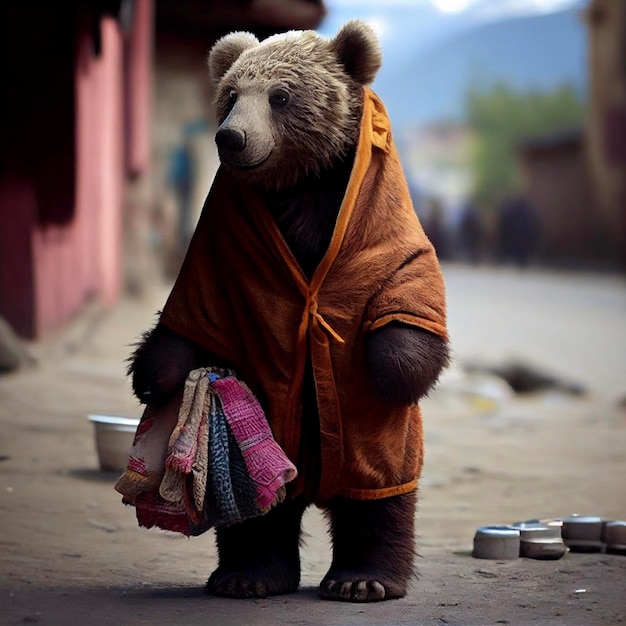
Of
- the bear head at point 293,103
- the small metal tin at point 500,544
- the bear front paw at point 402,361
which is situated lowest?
the small metal tin at point 500,544

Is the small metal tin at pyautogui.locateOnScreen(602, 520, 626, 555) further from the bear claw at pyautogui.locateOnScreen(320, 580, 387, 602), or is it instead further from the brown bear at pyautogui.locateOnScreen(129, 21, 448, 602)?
the bear claw at pyautogui.locateOnScreen(320, 580, 387, 602)

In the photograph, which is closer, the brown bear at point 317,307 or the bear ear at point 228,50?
the brown bear at point 317,307

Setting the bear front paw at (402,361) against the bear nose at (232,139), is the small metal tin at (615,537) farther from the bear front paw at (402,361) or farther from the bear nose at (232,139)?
the bear nose at (232,139)

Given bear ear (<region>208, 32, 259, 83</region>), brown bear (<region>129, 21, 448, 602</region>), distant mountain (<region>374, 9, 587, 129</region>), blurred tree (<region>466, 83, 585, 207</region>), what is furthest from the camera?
distant mountain (<region>374, 9, 587, 129</region>)

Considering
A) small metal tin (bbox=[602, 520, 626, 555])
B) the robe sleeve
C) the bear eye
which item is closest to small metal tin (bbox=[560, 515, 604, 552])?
small metal tin (bbox=[602, 520, 626, 555])

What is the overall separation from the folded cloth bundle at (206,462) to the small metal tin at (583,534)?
169cm

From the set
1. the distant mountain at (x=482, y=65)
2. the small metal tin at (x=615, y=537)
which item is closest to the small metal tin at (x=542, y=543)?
the small metal tin at (x=615, y=537)

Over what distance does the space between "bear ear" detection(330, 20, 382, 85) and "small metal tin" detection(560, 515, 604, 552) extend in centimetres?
199

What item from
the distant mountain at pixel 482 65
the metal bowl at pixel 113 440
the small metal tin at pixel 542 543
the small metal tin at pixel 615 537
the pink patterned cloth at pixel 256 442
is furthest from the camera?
the distant mountain at pixel 482 65

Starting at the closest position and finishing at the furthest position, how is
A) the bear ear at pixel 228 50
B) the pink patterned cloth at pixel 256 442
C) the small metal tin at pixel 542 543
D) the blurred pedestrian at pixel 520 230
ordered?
1. the pink patterned cloth at pixel 256 442
2. the bear ear at pixel 228 50
3. the small metal tin at pixel 542 543
4. the blurred pedestrian at pixel 520 230

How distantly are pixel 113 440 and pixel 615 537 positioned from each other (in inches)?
84.7

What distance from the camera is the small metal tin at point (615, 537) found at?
200 inches

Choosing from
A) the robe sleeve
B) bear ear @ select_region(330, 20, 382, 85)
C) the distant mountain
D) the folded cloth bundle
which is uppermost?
the distant mountain

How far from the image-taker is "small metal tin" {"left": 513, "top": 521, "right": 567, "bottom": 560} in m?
4.95
